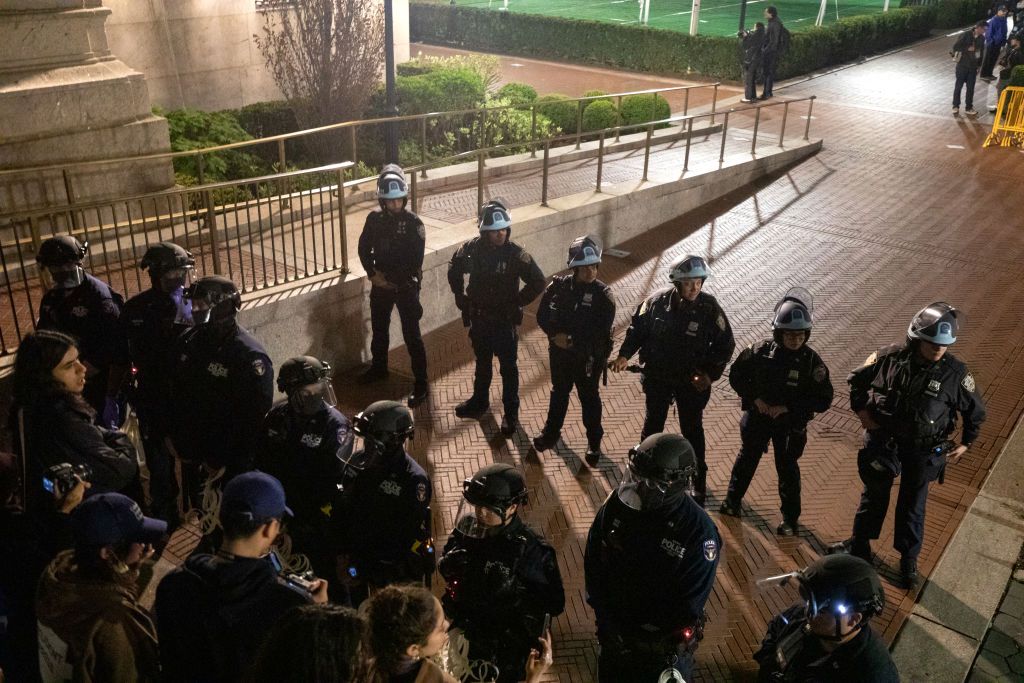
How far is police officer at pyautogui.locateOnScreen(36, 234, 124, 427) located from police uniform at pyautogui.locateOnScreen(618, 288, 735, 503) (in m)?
3.58

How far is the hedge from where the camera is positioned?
26.6 m

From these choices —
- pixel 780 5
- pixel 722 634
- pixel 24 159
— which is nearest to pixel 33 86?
pixel 24 159

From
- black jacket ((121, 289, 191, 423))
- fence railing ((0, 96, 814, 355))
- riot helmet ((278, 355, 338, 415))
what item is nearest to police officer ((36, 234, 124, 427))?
black jacket ((121, 289, 191, 423))

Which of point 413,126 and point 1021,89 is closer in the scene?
point 413,126

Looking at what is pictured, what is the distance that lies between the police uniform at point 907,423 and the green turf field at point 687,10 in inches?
1299

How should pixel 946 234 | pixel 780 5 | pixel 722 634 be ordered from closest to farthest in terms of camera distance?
pixel 722 634 < pixel 946 234 < pixel 780 5

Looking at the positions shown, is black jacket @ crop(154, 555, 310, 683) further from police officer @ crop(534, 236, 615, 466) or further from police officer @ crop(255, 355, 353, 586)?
police officer @ crop(534, 236, 615, 466)

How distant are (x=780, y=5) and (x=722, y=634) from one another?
44114 mm

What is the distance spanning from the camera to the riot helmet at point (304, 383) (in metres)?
4.50

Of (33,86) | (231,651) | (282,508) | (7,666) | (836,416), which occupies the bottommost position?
(836,416)

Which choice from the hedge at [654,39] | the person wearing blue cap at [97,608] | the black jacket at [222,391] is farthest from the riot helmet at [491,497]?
the hedge at [654,39]

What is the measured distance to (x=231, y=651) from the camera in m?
3.08

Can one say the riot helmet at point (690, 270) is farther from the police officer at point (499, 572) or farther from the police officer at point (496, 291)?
the police officer at point (499, 572)

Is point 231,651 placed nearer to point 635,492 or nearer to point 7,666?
point 7,666
